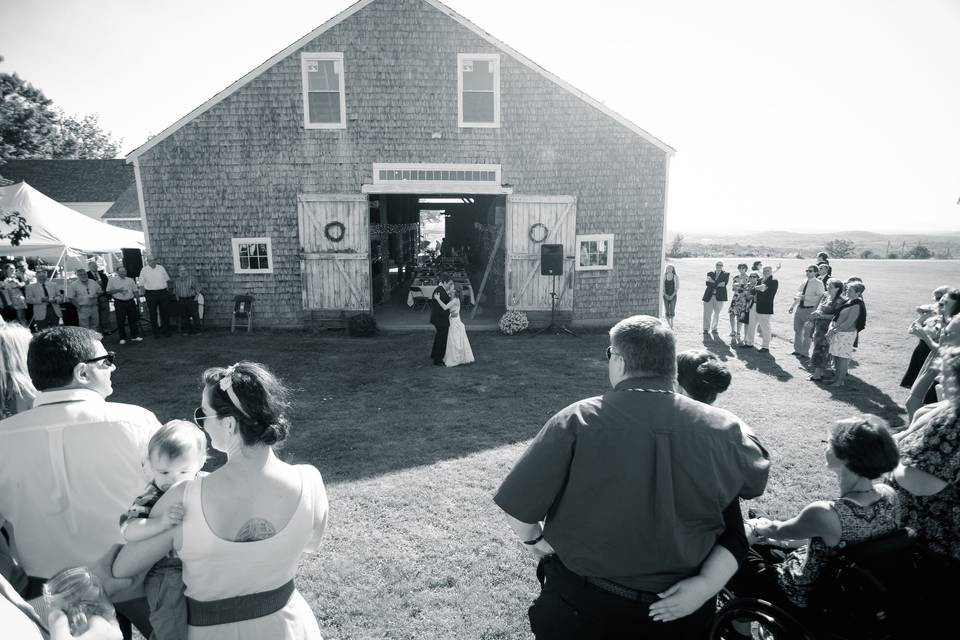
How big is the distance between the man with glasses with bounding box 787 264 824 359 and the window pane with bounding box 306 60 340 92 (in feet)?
37.1

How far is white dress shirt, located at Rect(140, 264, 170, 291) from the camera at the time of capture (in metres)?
12.9

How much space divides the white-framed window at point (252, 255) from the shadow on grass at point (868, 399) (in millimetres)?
12457

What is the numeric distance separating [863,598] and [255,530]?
9.07 ft

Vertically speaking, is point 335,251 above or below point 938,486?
above

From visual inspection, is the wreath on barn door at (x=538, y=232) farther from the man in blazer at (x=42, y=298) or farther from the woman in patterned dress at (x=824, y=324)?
the man in blazer at (x=42, y=298)

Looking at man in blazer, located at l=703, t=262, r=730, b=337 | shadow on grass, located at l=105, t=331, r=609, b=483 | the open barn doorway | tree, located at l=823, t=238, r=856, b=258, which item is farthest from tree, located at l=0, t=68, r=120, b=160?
tree, located at l=823, t=238, r=856, b=258

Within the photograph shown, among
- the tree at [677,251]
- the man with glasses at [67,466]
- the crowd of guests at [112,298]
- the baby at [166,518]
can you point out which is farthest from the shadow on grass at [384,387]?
the tree at [677,251]

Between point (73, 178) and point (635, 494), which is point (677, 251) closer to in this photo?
point (73, 178)

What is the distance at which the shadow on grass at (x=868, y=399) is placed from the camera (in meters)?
7.52

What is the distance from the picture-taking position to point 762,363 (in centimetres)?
1054

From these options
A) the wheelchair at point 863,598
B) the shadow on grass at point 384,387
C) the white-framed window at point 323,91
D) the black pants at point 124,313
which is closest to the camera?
the wheelchair at point 863,598

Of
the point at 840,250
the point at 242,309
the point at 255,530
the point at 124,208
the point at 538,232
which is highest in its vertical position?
the point at 124,208

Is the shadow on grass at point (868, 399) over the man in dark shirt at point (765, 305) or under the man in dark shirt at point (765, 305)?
under

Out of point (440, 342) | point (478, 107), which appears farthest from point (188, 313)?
point (478, 107)
